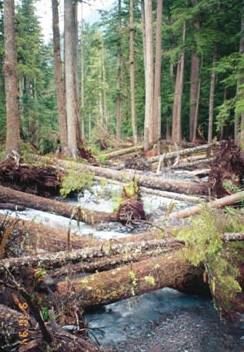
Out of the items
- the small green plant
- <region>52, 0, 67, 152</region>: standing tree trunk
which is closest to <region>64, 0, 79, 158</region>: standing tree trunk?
<region>52, 0, 67, 152</region>: standing tree trunk

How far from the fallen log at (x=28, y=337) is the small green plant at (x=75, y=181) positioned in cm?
694

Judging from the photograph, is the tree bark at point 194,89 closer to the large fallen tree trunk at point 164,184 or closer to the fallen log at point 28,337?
the large fallen tree trunk at point 164,184

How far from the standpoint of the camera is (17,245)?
16.2ft

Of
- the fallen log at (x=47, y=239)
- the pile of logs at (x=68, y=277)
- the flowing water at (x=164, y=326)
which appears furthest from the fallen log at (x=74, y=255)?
the fallen log at (x=47, y=239)

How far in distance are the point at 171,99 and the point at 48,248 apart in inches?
972

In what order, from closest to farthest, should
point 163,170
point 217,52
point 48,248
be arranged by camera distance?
1. point 48,248
2. point 163,170
3. point 217,52

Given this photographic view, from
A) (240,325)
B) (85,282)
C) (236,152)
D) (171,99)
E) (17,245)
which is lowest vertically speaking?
(240,325)

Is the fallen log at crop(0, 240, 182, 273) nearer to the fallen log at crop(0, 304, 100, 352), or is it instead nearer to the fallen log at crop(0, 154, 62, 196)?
the fallen log at crop(0, 304, 100, 352)

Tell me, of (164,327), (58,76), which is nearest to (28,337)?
(164,327)

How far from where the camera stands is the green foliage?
4.51m

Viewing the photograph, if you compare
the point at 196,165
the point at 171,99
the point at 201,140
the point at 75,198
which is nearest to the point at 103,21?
the point at 171,99

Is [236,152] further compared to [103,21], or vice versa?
[103,21]

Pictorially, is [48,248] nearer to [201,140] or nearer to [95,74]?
[201,140]

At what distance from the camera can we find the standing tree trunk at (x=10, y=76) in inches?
475
